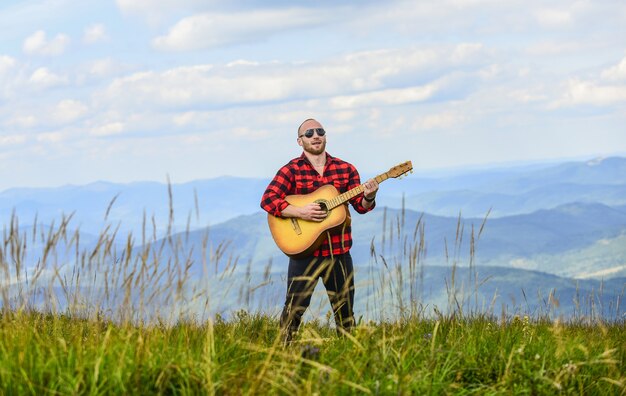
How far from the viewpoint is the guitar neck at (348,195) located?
6672 millimetres

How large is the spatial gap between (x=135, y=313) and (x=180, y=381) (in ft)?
3.07

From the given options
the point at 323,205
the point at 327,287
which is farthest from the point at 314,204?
the point at 327,287

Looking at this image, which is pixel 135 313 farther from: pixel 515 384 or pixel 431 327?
pixel 431 327

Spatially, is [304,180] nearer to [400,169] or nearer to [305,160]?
[305,160]

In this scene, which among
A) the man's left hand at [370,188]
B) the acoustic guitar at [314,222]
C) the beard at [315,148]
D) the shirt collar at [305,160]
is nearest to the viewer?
the man's left hand at [370,188]

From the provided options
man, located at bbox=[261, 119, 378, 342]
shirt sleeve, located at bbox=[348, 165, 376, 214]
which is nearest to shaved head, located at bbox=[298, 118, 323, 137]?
man, located at bbox=[261, 119, 378, 342]

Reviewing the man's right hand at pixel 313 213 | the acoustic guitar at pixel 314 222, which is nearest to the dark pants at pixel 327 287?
the acoustic guitar at pixel 314 222

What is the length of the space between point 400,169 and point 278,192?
1123 mm

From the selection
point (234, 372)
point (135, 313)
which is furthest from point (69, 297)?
point (234, 372)

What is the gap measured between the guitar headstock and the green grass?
1.49 metres

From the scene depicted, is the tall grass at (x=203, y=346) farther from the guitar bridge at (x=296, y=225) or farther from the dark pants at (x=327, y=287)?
the guitar bridge at (x=296, y=225)

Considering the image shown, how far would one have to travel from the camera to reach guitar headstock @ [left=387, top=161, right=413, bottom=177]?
6660 millimetres

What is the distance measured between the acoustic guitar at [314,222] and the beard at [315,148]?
1.06ft

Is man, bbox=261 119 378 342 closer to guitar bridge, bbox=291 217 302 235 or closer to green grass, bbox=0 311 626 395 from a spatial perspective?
guitar bridge, bbox=291 217 302 235
